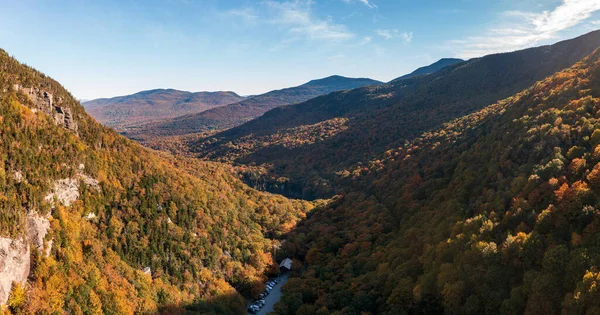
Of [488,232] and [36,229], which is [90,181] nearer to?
[36,229]

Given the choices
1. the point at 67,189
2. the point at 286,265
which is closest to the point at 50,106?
the point at 67,189

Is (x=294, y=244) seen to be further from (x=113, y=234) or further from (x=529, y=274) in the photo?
(x=529, y=274)

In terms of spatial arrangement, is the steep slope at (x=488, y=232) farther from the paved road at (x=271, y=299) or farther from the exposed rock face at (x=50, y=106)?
the exposed rock face at (x=50, y=106)

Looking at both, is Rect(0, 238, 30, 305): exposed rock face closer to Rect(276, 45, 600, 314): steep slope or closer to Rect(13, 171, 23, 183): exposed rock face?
Rect(13, 171, 23, 183): exposed rock face

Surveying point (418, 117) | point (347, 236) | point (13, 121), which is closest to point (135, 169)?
point (13, 121)

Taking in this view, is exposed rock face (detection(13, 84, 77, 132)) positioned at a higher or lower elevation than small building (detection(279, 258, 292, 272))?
higher

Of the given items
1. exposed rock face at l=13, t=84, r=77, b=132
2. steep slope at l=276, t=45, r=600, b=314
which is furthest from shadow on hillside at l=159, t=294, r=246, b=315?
exposed rock face at l=13, t=84, r=77, b=132
